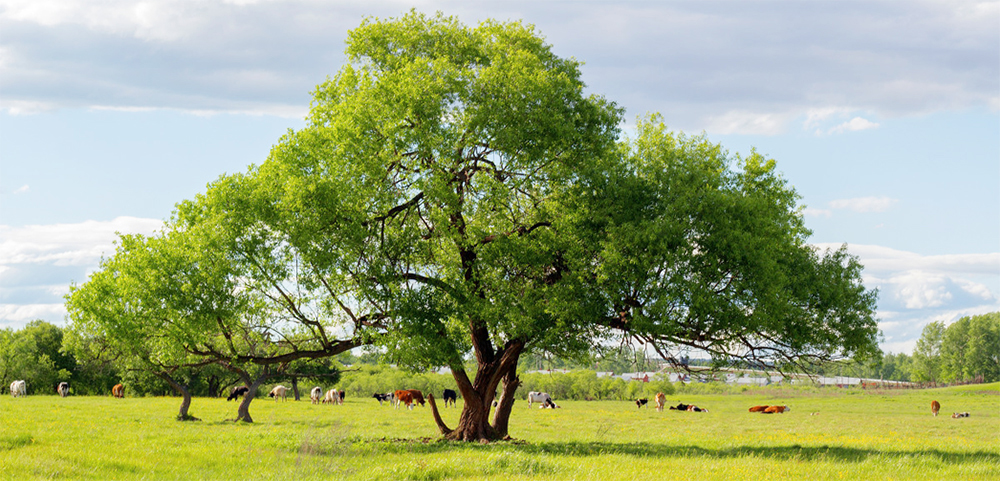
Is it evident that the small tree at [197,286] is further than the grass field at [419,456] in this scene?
Yes

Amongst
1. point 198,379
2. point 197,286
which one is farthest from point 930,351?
point 197,286

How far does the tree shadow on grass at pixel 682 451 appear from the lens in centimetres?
2284

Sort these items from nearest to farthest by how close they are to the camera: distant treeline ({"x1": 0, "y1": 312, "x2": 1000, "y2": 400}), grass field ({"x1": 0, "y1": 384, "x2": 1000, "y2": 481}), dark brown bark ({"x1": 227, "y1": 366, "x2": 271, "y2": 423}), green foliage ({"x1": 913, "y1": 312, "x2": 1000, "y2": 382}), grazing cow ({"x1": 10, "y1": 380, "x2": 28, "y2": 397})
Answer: grass field ({"x1": 0, "y1": 384, "x2": 1000, "y2": 481}) → dark brown bark ({"x1": 227, "y1": 366, "x2": 271, "y2": 423}) → grazing cow ({"x1": 10, "y1": 380, "x2": 28, "y2": 397}) → distant treeline ({"x1": 0, "y1": 312, "x2": 1000, "y2": 400}) → green foliage ({"x1": 913, "y1": 312, "x2": 1000, "y2": 382})

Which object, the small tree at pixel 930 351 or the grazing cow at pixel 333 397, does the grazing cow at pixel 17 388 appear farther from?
the small tree at pixel 930 351

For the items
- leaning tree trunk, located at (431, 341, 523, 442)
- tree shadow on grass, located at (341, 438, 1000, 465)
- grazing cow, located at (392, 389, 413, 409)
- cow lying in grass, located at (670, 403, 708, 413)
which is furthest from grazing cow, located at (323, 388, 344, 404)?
leaning tree trunk, located at (431, 341, 523, 442)

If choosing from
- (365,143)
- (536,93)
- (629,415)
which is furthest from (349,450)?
(629,415)

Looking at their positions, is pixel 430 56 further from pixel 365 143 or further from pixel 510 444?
pixel 510 444

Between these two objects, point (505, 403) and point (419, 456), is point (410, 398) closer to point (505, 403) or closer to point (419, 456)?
point (505, 403)

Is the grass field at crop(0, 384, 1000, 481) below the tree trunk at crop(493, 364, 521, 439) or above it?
below

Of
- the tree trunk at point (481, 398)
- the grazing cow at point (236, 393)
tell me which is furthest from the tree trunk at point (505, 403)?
the grazing cow at point (236, 393)

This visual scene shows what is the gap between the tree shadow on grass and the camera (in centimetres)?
2284

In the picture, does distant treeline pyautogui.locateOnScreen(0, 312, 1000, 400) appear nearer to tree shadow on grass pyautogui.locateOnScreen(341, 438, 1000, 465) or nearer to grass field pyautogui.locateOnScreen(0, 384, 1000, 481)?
grass field pyautogui.locateOnScreen(0, 384, 1000, 481)

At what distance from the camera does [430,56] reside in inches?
1046

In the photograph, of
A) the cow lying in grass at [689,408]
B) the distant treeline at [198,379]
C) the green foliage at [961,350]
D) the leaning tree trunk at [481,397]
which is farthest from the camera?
the green foliage at [961,350]
